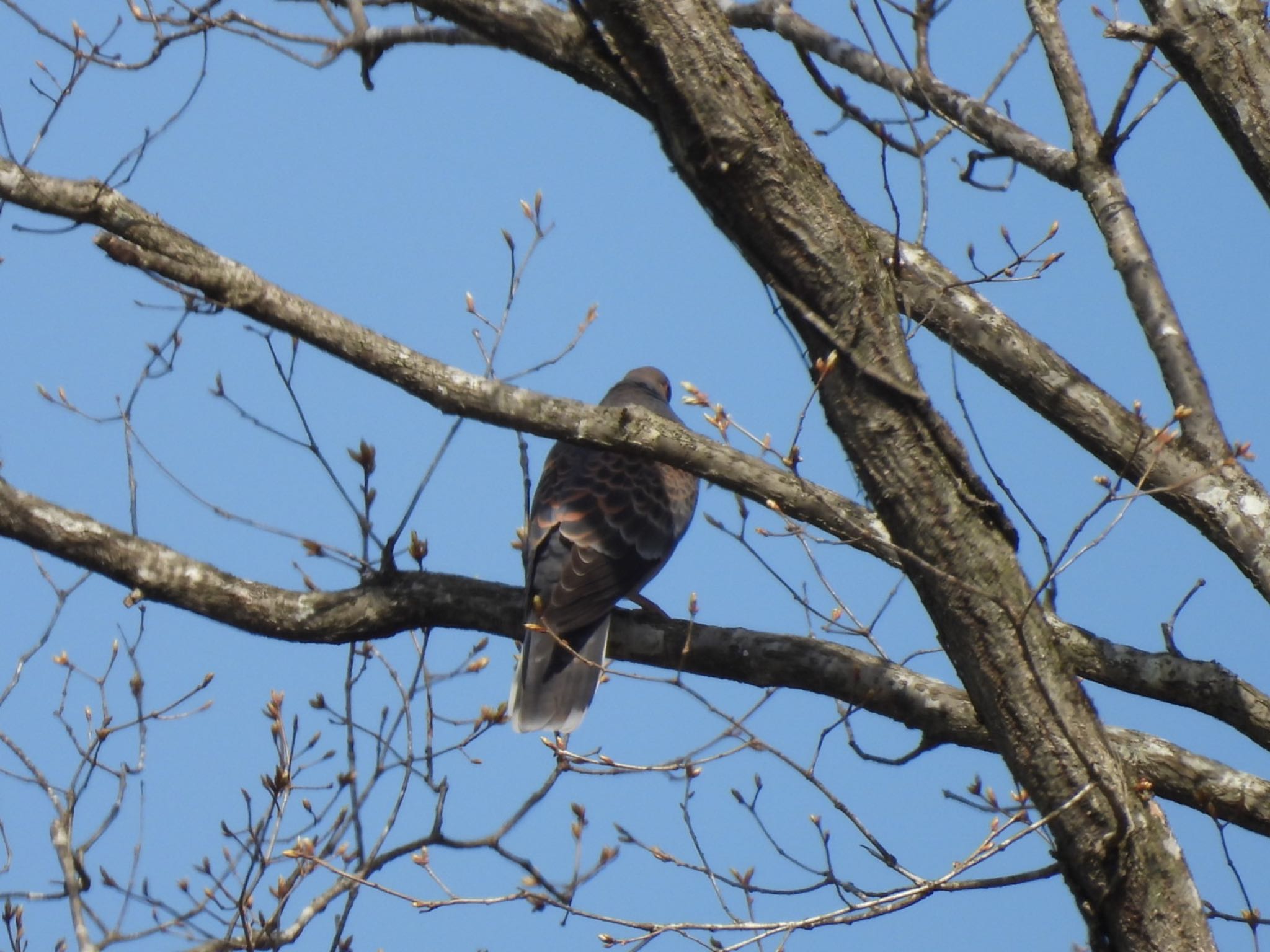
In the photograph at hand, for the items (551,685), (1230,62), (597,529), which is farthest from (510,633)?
(1230,62)

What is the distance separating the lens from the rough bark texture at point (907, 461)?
2359 millimetres

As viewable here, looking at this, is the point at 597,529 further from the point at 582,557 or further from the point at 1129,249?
the point at 1129,249

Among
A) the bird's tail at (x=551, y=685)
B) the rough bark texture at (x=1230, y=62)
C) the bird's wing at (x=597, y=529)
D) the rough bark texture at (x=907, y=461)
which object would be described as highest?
the bird's wing at (x=597, y=529)

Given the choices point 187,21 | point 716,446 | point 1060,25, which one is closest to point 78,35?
point 187,21

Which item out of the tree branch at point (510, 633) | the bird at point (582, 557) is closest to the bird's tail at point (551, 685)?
the bird at point (582, 557)

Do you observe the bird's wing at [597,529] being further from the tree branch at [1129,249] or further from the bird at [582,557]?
the tree branch at [1129,249]

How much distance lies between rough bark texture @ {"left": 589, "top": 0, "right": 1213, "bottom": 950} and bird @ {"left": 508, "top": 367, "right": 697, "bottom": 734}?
1325 mm

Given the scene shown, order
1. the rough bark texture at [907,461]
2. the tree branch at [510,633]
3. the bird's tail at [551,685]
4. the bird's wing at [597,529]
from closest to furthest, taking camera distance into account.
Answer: the rough bark texture at [907,461] < the tree branch at [510,633] < the bird's tail at [551,685] < the bird's wing at [597,529]

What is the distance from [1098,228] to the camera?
3660 mm

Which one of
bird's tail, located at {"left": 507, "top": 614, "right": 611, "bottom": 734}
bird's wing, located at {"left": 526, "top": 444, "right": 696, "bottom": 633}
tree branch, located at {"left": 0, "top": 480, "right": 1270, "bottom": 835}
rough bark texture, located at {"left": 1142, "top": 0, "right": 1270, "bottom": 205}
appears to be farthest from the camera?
bird's wing, located at {"left": 526, "top": 444, "right": 696, "bottom": 633}

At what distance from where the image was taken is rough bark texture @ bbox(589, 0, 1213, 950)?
2.36 meters

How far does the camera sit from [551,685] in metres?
4.26

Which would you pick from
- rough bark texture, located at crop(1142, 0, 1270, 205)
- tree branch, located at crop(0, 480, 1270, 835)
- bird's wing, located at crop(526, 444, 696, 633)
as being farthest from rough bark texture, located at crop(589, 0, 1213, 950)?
bird's wing, located at crop(526, 444, 696, 633)

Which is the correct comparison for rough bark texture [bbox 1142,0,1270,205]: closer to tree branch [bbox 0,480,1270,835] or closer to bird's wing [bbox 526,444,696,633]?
tree branch [bbox 0,480,1270,835]
